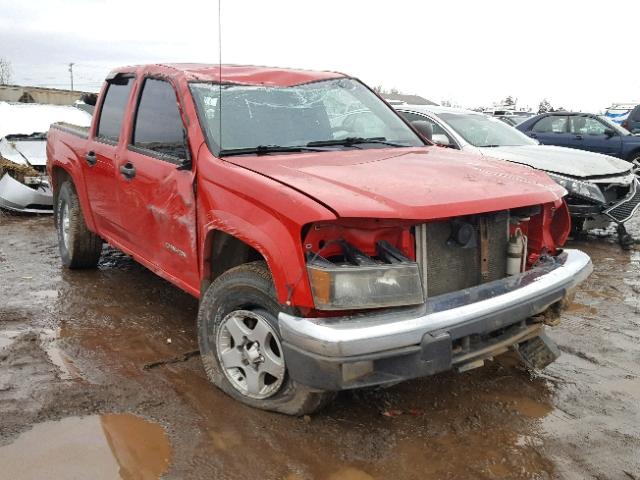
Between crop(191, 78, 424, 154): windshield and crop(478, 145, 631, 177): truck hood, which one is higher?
crop(191, 78, 424, 154): windshield

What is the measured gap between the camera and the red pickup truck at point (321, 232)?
2.47m

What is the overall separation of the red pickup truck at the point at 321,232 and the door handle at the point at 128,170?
16 mm

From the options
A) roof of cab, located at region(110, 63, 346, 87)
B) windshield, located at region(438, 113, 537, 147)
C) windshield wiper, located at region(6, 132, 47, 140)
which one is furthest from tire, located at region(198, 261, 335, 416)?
windshield wiper, located at region(6, 132, 47, 140)

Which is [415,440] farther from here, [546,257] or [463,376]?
[546,257]

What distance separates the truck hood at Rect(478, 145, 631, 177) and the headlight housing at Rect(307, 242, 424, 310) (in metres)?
4.74

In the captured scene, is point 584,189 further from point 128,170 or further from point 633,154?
point 633,154

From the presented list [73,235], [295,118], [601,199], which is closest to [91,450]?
[295,118]

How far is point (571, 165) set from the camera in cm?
693

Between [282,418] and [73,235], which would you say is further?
[73,235]

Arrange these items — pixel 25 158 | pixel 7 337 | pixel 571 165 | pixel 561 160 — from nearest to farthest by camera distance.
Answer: pixel 7 337, pixel 571 165, pixel 561 160, pixel 25 158

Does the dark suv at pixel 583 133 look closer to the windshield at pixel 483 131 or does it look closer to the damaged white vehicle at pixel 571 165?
the windshield at pixel 483 131

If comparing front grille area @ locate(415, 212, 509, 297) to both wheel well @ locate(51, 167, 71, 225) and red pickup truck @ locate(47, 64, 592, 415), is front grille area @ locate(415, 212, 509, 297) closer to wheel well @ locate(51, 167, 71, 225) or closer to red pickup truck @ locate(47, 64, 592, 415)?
red pickup truck @ locate(47, 64, 592, 415)

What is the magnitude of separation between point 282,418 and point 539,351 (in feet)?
5.23

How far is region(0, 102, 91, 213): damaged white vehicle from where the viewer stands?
27.0 feet
